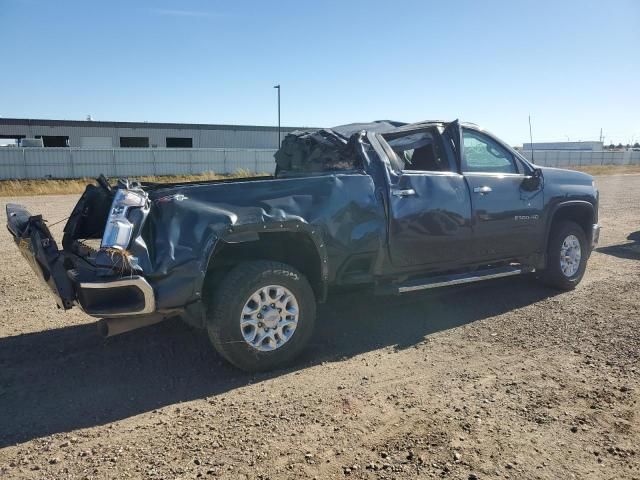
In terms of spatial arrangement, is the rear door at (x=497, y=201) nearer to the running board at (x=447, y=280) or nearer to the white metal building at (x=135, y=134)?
the running board at (x=447, y=280)

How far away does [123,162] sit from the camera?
111ft

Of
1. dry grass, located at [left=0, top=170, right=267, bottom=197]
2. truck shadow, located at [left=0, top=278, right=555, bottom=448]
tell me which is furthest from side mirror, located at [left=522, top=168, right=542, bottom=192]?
dry grass, located at [left=0, top=170, right=267, bottom=197]

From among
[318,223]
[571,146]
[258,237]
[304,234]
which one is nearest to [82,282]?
[258,237]

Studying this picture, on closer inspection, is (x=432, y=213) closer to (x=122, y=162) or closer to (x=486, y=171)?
(x=486, y=171)

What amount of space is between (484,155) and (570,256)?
6.00ft

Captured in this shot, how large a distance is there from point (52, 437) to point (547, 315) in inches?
187

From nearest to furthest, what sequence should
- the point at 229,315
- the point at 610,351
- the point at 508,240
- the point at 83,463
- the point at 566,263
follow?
the point at 83,463
the point at 229,315
the point at 610,351
the point at 508,240
the point at 566,263

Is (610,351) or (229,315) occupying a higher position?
(229,315)

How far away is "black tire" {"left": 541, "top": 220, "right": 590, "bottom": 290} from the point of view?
6574 mm

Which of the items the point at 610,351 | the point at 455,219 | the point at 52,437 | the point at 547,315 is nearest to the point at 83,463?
the point at 52,437

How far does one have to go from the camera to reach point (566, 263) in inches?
265

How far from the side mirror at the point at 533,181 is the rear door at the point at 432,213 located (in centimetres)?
99

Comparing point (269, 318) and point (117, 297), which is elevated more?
point (117, 297)

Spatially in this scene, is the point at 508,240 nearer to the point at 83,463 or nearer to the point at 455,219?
the point at 455,219
